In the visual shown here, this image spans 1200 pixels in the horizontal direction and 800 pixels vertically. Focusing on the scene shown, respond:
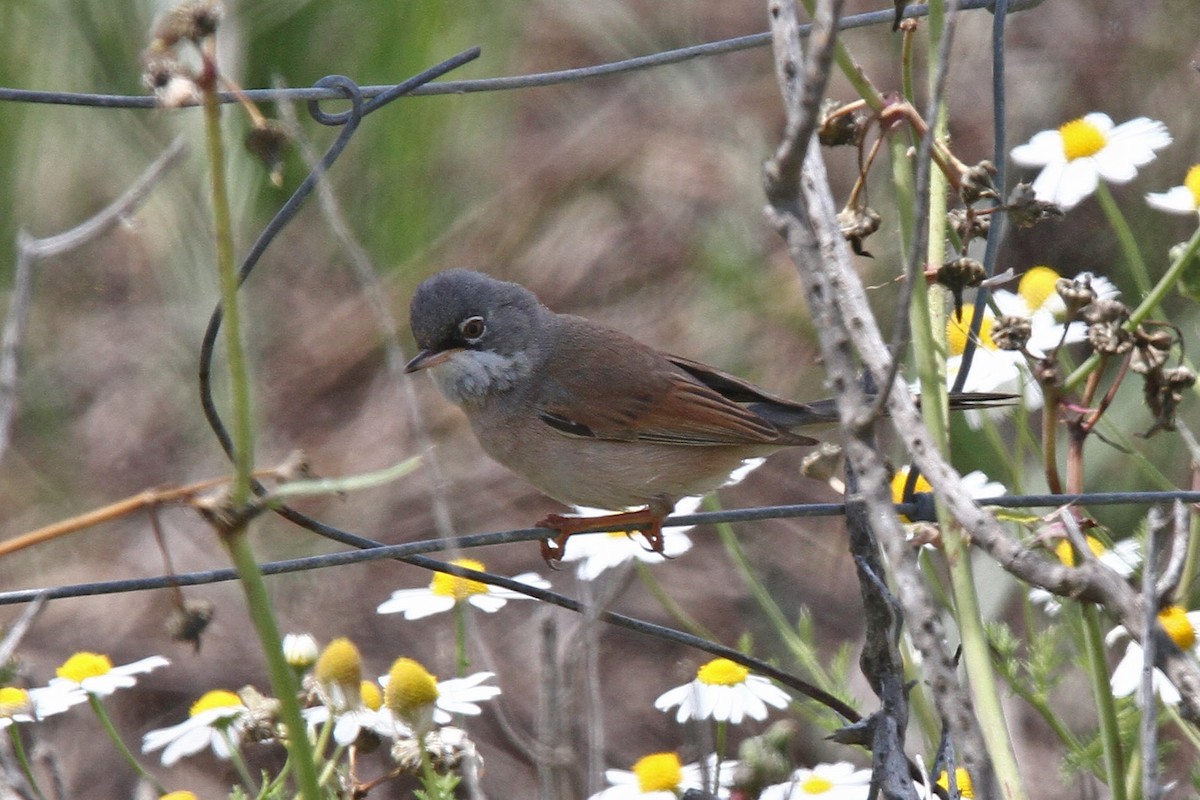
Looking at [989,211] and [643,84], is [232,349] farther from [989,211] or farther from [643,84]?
[643,84]

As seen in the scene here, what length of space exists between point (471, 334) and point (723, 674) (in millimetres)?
1475

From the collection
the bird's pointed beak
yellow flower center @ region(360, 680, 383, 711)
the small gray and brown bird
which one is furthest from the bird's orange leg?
yellow flower center @ region(360, 680, 383, 711)

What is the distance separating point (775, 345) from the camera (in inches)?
266

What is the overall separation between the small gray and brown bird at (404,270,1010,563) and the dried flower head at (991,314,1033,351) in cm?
154

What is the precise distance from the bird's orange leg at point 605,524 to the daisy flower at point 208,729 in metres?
1.06

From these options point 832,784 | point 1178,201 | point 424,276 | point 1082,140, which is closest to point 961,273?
point 1178,201

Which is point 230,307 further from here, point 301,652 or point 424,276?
point 424,276

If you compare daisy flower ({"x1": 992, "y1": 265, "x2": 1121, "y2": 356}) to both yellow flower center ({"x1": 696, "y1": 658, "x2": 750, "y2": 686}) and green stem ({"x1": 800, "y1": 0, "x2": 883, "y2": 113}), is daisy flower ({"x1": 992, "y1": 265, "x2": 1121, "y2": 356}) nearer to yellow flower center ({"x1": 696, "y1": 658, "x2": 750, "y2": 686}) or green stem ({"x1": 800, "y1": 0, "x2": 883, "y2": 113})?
green stem ({"x1": 800, "y1": 0, "x2": 883, "y2": 113})

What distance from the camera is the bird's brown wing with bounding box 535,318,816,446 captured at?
12.7 ft

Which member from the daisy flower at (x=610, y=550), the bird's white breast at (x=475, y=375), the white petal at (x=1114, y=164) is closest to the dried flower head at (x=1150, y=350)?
the white petal at (x=1114, y=164)

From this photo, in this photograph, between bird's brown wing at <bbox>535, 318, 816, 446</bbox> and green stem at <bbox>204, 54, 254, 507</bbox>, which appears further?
bird's brown wing at <bbox>535, 318, 816, 446</bbox>

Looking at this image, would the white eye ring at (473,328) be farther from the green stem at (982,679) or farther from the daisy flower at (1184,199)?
the green stem at (982,679)

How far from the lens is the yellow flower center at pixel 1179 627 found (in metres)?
2.45

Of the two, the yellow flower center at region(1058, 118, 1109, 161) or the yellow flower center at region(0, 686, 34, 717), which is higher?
the yellow flower center at region(1058, 118, 1109, 161)
